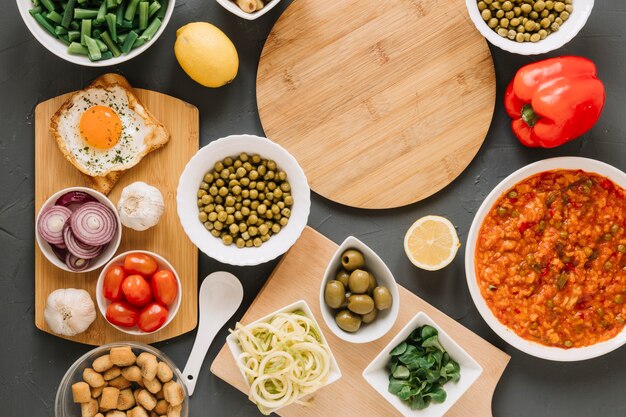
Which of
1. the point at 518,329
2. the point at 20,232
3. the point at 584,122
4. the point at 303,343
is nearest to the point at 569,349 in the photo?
the point at 518,329

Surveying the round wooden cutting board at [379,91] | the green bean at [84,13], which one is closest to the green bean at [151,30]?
the green bean at [84,13]

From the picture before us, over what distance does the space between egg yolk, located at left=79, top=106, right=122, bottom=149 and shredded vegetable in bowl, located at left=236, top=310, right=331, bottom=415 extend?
43.3 inches

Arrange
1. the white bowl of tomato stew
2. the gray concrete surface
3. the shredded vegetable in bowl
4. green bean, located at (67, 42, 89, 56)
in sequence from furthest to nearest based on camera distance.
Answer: the gray concrete surface → the white bowl of tomato stew → green bean, located at (67, 42, 89, 56) → the shredded vegetable in bowl

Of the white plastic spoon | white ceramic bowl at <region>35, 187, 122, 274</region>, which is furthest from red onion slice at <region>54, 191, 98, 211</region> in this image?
the white plastic spoon

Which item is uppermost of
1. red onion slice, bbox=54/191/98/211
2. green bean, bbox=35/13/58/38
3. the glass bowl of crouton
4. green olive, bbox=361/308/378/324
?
green bean, bbox=35/13/58/38

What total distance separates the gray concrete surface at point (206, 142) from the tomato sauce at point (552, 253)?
7.0 inches

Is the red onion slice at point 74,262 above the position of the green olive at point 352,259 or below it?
below

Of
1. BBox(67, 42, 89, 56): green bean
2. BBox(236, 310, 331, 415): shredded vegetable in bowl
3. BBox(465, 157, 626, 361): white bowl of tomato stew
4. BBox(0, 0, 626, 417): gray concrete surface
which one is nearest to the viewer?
BBox(236, 310, 331, 415): shredded vegetable in bowl

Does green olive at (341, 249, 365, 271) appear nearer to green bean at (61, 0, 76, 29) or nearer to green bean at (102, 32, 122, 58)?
green bean at (102, 32, 122, 58)

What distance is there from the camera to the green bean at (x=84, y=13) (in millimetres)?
3135

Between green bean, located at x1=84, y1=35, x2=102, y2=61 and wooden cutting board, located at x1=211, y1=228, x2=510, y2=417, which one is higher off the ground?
green bean, located at x1=84, y1=35, x2=102, y2=61

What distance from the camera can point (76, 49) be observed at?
10.4 feet

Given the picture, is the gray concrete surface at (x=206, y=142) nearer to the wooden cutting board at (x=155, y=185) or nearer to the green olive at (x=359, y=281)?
the wooden cutting board at (x=155, y=185)

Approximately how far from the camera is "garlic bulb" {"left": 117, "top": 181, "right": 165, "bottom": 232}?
10.4ft
